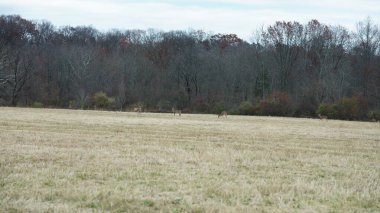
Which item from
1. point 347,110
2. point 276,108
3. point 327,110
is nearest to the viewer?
point 347,110

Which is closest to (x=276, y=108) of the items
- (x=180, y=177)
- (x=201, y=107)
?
(x=201, y=107)

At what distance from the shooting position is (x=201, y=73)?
81438mm

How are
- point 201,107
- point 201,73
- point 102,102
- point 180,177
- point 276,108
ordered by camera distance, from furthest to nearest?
1. point 201,73
2. point 201,107
3. point 102,102
4. point 276,108
5. point 180,177

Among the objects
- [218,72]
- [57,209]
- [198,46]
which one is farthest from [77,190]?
[198,46]

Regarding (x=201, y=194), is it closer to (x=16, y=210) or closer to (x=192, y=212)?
(x=192, y=212)

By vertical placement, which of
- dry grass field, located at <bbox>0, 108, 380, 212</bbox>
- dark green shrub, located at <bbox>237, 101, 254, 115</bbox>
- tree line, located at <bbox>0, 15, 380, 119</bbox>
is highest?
tree line, located at <bbox>0, 15, 380, 119</bbox>

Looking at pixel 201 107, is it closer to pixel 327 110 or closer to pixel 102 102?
pixel 102 102

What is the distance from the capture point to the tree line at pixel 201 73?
7006 centimetres

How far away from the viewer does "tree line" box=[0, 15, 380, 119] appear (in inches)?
2758

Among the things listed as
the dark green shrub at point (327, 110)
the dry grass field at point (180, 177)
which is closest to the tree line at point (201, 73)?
the dark green shrub at point (327, 110)

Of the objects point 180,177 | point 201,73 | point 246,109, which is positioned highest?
point 201,73

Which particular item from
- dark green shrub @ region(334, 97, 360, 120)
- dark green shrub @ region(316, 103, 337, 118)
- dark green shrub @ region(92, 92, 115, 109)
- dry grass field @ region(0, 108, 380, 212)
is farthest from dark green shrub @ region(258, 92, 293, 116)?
dry grass field @ region(0, 108, 380, 212)

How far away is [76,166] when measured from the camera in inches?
516

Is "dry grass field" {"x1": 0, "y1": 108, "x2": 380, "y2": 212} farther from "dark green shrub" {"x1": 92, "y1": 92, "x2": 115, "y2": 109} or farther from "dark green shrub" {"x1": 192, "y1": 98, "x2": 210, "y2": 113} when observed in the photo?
"dark green shrub" {"x1": 192, "y1": 98, "x2": 210, "y2": 113}
